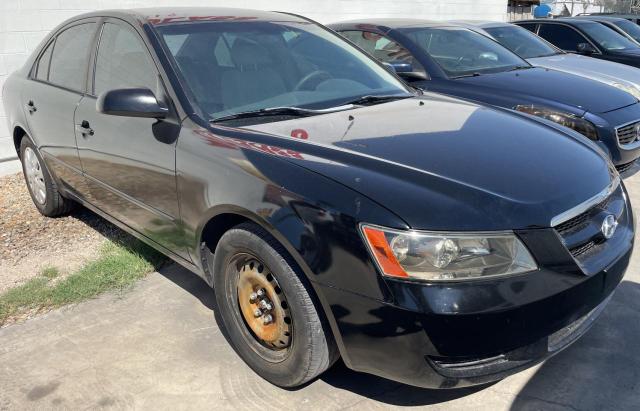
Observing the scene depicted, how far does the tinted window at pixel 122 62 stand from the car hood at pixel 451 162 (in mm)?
872

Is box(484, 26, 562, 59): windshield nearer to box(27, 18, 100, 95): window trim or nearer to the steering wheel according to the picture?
the steering wheel

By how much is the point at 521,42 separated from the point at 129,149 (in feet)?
19.6

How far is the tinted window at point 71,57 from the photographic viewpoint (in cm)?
380

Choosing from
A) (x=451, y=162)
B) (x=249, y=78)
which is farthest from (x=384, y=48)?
(x=451, y=162)

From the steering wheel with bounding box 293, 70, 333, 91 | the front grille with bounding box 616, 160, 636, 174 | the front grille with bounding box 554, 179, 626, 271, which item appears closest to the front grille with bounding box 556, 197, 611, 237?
the front grille with bounding box 554, 179, 626, 271

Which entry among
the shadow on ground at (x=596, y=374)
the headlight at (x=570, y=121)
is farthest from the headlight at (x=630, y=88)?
the shadow on ground at (x=596, y=374)

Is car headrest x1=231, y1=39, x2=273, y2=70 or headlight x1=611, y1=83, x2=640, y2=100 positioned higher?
car headrest x1=231, y1=39, x2=273, y2=70

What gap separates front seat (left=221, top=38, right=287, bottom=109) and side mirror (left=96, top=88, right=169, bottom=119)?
1.18ft

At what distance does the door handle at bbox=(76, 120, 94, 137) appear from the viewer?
3.53 m

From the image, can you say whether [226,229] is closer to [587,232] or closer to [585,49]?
[587,232]

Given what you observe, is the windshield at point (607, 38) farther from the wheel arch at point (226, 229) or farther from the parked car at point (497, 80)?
the wheel arch at point (226, 229)

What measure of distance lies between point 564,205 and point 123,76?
8.30ft

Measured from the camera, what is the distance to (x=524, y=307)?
2.02 m

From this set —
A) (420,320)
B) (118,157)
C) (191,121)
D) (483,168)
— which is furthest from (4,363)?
(483,168)
